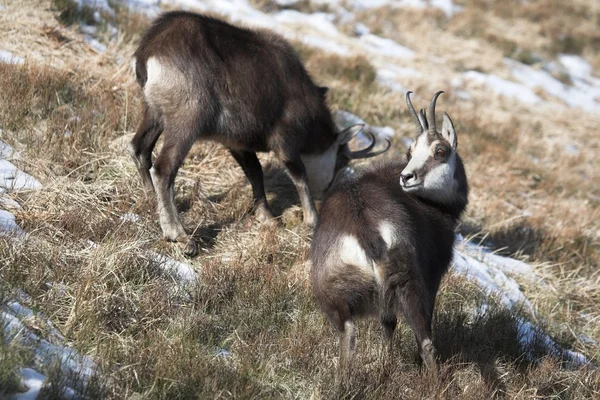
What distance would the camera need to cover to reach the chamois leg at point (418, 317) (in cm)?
431

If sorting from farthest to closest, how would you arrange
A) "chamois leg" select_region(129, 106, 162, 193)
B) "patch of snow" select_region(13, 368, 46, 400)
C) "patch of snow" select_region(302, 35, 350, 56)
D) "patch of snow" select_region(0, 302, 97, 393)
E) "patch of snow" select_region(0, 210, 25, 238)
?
1. "patch of snow" select_region(302, 35, 350, 56)
2. "chamois leg" select_region(129, 106, 162, 193)
3. "patch of snow" select_region(0, 210, 25, 238)
4. "patch of snow" select_region(0, 302, 97, 393)
5. "patch of snow" select_region(13, 368, 46, 400)

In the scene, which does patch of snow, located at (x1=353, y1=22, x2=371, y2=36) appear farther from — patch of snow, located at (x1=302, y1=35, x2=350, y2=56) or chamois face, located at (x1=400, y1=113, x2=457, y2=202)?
chamois face, located at (x1=400, y1=113, x2=457, y2=202)

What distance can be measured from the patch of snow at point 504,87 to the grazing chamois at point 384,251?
36.1 ft

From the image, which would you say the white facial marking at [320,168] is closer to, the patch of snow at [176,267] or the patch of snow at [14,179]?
the patch of snow at [176,267]

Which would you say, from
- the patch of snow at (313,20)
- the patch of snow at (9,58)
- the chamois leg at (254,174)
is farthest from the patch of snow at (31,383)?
the patch of snow at (313,20)

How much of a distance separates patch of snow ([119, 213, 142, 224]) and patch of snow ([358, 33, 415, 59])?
34.6ft

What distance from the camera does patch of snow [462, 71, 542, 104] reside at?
15.5 meters

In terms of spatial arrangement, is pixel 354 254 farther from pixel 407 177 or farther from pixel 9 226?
pixel 9 226

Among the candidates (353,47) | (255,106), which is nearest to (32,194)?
(255,106)

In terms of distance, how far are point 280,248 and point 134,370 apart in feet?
8.59

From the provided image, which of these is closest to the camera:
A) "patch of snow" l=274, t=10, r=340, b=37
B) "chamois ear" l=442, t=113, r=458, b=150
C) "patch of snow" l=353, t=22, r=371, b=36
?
"chamois ear" l=442, t=113, r=458, b=150

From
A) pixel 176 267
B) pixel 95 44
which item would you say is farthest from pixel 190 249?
pixel 95 44

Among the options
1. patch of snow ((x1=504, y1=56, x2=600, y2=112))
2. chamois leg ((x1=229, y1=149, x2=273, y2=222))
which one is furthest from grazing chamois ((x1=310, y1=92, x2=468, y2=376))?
patch of snow ((x1=504, y1=56, x2=600, y2=112))

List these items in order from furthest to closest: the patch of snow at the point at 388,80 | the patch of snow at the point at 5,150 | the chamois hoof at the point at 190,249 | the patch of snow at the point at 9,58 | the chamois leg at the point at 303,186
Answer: the patch of snow at the point at 388,80 < the patch of snow at the point at 9,58 < the chamois leg at the point at 303,186 < the patch of snow at the point at 5,150 < the chamois hoof at the point at 190,249
